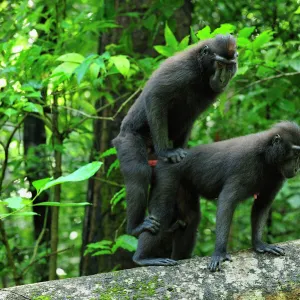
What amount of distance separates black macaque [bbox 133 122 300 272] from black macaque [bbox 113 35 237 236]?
14 centimetres

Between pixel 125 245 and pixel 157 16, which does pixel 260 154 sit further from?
pixel 157 16

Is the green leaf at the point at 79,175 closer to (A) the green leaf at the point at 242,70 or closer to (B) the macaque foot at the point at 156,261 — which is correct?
(B) the macaque foot at the point at 156,261

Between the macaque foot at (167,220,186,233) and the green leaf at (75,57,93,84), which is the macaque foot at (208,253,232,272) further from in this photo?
the green leaf at (75,57,93,84)

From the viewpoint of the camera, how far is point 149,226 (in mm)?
5488

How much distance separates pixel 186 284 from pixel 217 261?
0.41 metres

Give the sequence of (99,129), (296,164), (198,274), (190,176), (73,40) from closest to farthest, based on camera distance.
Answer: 1. (198,274)
2. (296,164)
3. (190,176)
4. (73,40)
5. (99,129)

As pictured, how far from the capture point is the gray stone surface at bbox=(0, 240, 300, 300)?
410 centimetres

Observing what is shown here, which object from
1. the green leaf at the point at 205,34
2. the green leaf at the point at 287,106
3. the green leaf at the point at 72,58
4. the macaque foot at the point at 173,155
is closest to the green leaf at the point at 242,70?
the green leaf at the point at 205,34

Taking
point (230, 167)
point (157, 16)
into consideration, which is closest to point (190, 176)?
point (230, 167)

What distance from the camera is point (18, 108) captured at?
5852 millimetres

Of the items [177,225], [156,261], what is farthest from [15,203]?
[177,225]

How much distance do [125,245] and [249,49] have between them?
8.40 feet

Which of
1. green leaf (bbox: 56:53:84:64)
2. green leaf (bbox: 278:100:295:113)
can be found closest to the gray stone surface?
green leaf (bbox: 56:53:84:64)

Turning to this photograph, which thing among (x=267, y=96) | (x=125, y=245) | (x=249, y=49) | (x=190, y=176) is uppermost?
(x=249, y=49)
